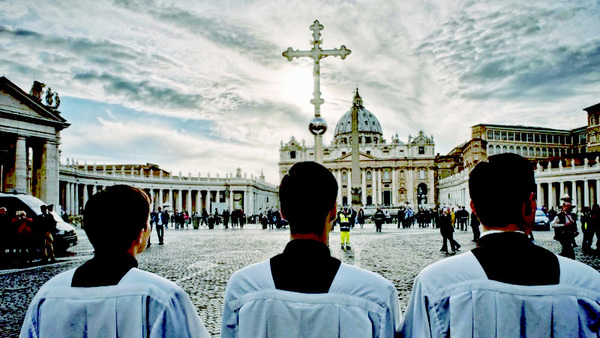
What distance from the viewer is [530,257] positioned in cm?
221

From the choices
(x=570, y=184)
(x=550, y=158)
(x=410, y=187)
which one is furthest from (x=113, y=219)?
(x=410, y=187)

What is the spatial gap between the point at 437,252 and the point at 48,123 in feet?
121

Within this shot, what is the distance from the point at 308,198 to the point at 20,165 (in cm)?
4297

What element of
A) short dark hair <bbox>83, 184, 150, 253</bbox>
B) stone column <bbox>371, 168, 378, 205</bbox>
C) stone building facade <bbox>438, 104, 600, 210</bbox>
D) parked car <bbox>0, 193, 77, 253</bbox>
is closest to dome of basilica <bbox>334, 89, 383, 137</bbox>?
stone column <bbox>371, 168, 378, 205</bbox>

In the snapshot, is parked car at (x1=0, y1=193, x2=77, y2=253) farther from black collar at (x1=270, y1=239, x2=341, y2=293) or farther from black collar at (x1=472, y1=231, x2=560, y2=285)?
black collar at (x1=472, y1=231, x2=560, y2=285)

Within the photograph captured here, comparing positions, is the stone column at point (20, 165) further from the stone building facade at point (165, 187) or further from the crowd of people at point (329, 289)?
the crowd of people at point (329, 289)

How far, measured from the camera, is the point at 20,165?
128ft

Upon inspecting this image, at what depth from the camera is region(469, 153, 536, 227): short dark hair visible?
236cm

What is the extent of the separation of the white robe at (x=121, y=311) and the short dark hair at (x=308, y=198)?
0.68 m

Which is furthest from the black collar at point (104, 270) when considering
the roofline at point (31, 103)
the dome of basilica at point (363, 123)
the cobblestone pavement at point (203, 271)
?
the dome of basilica at point (363, 123)

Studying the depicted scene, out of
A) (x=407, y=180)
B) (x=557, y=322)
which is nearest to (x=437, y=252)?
(x=557, y=322)

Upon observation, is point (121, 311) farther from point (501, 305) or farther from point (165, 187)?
point (165, 187)

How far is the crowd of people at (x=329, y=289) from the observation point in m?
2.20

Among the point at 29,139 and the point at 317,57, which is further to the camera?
the point at 29,139
